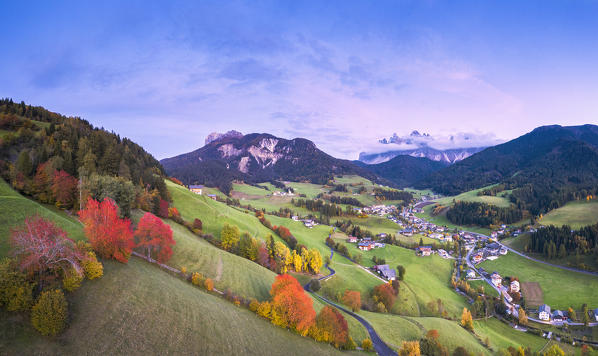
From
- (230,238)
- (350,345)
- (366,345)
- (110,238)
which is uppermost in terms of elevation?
(110,238)

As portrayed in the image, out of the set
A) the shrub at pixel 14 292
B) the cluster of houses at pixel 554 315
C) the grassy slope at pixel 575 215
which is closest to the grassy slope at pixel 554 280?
the cluster of houses at pixel 554 315

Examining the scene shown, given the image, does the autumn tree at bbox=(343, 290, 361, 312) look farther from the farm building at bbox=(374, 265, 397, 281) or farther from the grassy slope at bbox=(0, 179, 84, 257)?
the grassy slope at bbox=(0, 179, 84, 257)

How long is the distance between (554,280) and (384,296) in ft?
279

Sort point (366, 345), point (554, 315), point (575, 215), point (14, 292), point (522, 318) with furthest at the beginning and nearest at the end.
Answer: point (575, 215), point (554, 315), point (522, 318), point (366, 345), point (14, 292)

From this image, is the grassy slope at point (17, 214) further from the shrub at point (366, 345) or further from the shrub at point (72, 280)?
the shrub at point (366, 345)

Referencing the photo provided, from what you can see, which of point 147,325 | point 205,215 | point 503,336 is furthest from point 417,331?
point 205,215

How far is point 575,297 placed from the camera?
92.7 metres

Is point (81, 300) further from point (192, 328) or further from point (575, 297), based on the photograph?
point (575, 297)

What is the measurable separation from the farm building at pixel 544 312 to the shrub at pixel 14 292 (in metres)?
125

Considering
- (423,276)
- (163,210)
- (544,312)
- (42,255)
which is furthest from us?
(423,276)

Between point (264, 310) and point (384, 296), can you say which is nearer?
point (264, 310)

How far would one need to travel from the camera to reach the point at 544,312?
85.4m

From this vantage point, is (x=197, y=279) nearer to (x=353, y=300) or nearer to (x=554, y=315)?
(x=353, y=300)

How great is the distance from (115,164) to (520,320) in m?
130
